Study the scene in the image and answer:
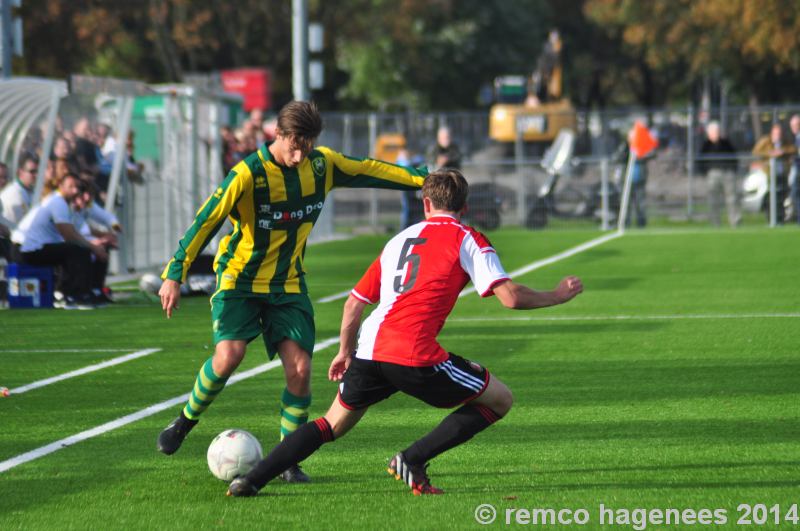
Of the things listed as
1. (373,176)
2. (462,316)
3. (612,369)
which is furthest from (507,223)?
(373,176)

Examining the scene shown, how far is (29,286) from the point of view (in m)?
15.7

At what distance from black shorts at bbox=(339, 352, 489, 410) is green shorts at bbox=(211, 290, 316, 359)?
84cm

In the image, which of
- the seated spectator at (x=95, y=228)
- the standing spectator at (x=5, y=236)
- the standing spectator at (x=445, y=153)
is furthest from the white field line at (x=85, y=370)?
the standing spectator at (x=445, y=153)

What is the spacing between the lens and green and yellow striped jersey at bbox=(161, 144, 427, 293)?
7.10m

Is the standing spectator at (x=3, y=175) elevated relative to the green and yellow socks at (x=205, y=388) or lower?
elevated

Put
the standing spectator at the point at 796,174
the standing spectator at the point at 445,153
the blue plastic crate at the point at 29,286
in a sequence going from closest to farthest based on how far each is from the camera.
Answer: the blue plastic crate at the point at 29,286 → the standing spectator at the point at 445,153 → the standing spectator at the point at 796,174

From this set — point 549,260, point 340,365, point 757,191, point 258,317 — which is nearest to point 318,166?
point 258,317

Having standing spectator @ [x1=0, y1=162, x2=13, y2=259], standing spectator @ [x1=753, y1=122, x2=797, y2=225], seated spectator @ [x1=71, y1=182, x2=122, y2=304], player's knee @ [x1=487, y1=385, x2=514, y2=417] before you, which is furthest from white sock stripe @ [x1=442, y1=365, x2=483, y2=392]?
standing spectator @ [x1=753, y1=122, x2=797, y2=225]

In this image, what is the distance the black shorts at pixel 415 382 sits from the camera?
6332 millimetres

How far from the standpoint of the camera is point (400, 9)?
169 ft

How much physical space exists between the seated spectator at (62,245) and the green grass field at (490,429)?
21.1 inches

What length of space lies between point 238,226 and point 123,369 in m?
4.22

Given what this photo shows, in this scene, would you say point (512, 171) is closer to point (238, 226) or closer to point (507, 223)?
point (507, 223)

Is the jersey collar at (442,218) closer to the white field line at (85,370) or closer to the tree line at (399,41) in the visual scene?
the white field line at (85,370)
